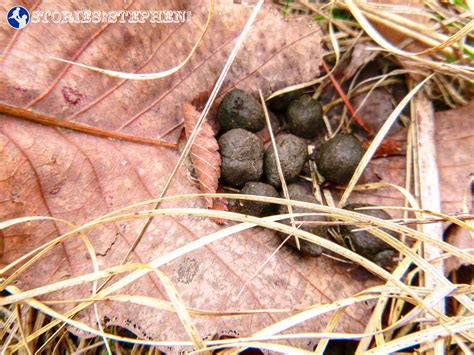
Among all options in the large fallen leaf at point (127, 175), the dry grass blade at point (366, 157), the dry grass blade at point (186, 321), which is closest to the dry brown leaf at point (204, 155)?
the large fallen leaf at point (127, 175)

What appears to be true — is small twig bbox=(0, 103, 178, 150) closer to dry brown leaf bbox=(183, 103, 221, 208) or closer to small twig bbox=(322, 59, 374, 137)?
dry brown leaf bbox=(183, 103, 221, 208)

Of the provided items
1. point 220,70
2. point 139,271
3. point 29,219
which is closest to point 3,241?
point 29,219

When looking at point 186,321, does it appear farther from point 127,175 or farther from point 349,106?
point 349,106

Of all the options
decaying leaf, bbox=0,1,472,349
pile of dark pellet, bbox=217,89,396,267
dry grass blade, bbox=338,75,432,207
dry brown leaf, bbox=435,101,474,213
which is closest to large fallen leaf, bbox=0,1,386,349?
decaying leaf, bbox=0,1,472,349

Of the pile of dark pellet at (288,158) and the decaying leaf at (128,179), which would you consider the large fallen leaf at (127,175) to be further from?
the pile of dark pellet at (288,158)

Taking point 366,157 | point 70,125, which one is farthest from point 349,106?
point 70,125
